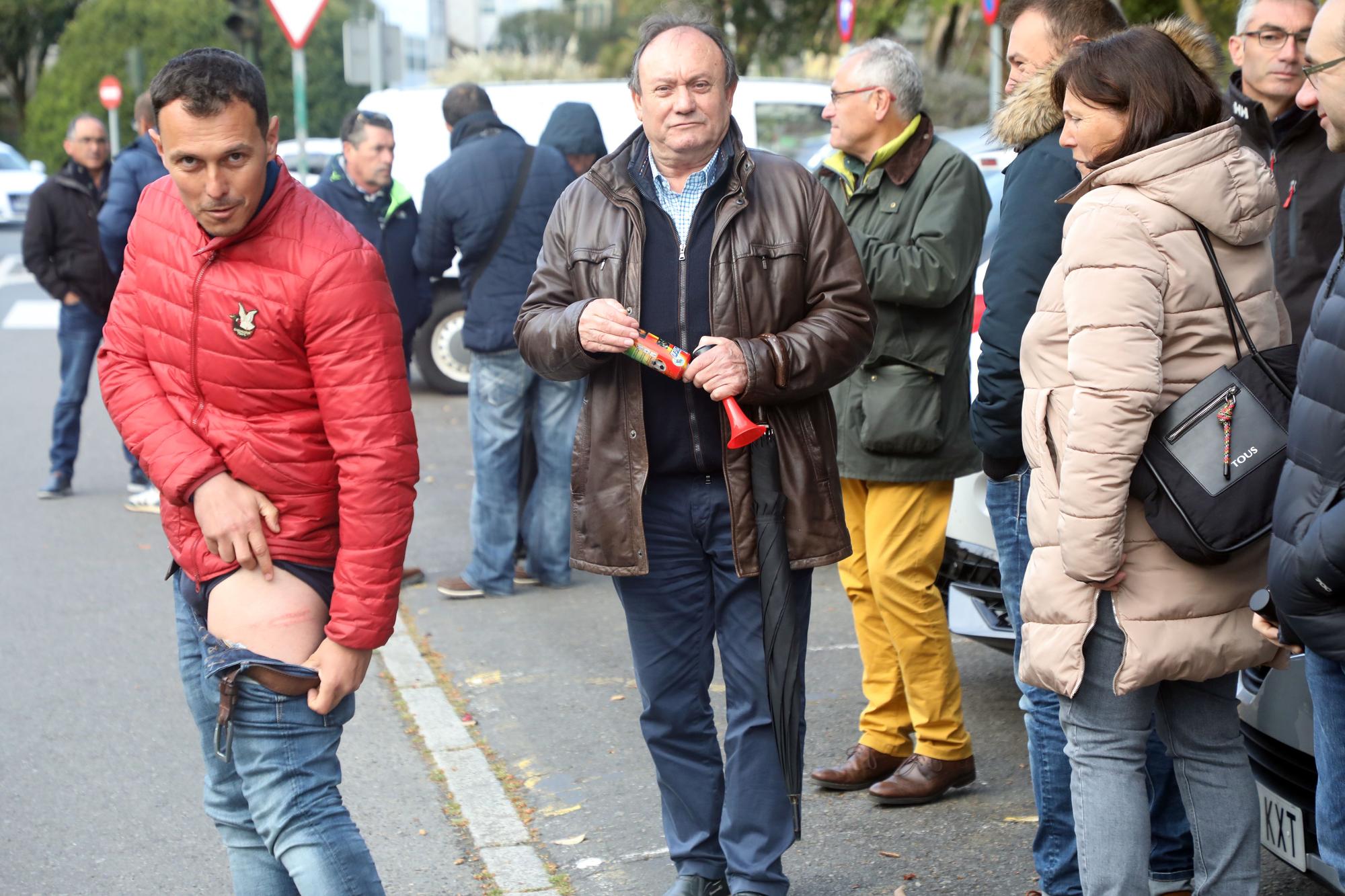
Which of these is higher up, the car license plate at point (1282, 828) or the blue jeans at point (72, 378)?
the car license plate at point (1282, 828)

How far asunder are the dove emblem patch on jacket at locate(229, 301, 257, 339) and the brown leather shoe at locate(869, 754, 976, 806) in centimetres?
246

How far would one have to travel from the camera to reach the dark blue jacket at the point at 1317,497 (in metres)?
2.56

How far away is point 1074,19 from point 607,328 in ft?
4.96

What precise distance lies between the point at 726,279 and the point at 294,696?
1.35 m

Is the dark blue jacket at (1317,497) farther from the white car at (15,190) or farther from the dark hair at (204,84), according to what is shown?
the white car at (15,190)

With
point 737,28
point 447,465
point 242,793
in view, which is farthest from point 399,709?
point 737,28

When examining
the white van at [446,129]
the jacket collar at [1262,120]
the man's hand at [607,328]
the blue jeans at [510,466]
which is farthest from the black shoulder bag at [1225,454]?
the white van at [446,129]

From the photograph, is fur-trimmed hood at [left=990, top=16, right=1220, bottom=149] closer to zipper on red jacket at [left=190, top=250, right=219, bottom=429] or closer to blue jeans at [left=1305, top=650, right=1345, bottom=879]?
blue jeans at [left=1305, top=650, right=1345, bottom=879]

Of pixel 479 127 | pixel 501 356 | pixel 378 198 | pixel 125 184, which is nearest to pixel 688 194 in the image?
pixel 501 356

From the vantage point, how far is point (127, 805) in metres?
4.69

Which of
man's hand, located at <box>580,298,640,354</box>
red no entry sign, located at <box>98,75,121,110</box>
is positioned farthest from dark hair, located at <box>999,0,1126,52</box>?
red no entry sign, located at <box>98,75,121,110</box>

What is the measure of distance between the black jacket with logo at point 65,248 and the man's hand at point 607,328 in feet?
21.5

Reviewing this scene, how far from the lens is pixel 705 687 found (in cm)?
383

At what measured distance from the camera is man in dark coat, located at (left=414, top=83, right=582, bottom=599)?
7066 millimetres
